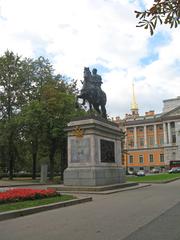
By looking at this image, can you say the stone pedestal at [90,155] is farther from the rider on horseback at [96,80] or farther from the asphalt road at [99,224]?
the asphalt road at [99,224]

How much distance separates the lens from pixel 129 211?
13.3 meters

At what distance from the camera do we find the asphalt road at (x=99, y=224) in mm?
8820

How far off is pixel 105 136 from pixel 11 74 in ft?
87.0

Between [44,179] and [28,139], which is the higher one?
[28,139]

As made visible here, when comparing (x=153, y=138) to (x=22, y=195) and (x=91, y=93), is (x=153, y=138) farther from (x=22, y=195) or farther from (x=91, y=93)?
(x=22, y=195)

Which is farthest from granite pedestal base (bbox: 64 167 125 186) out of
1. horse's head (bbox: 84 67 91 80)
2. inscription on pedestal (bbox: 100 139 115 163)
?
horse's head (bbox: 84 67 91 80)

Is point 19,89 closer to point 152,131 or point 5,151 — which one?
point 5,151

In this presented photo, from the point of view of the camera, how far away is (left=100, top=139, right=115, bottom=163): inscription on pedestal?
24.5m

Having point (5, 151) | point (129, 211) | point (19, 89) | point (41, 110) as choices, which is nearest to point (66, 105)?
point (41, 110)

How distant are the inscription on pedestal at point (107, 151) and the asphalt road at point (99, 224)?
995 centimetres

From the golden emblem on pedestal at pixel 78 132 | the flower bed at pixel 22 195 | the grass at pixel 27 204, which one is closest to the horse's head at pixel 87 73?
the golden emblem on pedestal at pixel 78 132

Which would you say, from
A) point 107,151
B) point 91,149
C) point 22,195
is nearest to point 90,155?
point 91,149

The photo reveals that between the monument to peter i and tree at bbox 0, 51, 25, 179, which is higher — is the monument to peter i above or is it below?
below

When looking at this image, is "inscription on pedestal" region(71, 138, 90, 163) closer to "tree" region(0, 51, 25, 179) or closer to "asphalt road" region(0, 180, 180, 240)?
"asphalt road" region(0, 180, 180, 240)
